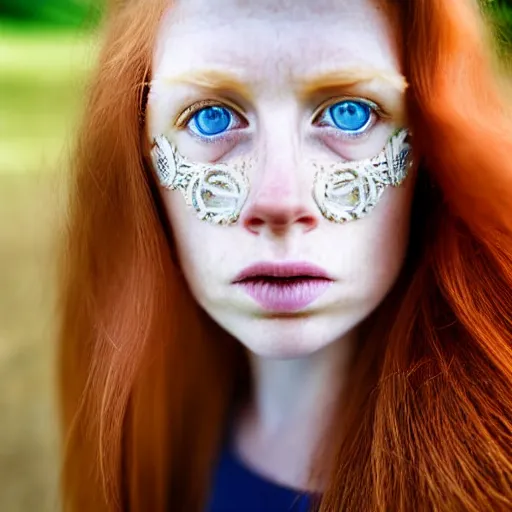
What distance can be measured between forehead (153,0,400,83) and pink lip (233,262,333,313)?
14 cm

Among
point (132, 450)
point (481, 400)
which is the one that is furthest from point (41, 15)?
point (481, 400)

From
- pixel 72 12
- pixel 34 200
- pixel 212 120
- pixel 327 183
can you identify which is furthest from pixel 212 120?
pixel 34 200

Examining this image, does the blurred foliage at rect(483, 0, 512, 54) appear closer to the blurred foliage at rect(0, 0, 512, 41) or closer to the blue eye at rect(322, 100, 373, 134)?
the blurred foliage at rect(0, 0, 512, 41)

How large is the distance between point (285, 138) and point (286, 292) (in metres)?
0.12

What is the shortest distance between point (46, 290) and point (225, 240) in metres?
0.32

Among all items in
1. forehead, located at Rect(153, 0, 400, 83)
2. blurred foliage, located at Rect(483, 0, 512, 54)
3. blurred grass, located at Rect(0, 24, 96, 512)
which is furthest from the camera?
blurred grass, located at Rect(0, 24, 96, 512)

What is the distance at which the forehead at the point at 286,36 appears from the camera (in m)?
0.54

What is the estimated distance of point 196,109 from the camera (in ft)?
1.92

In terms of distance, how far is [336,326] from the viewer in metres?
0.60

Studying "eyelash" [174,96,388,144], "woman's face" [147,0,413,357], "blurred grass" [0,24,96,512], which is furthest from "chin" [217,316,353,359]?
"blurred grass" [0,24,96,512]

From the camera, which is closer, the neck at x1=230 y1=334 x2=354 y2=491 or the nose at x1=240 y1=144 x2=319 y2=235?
the nose at x1=240 y1=144 x2=319 y2=235

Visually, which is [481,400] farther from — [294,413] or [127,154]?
[127,154]

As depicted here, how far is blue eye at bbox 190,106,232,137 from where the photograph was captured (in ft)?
1.89

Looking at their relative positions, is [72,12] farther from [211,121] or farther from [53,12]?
[211,121]
